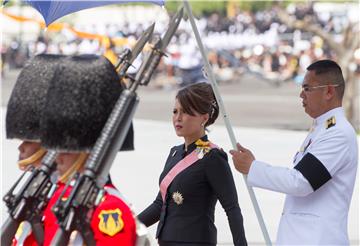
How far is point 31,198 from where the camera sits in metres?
3.24

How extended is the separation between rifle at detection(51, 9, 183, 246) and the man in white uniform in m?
1.16

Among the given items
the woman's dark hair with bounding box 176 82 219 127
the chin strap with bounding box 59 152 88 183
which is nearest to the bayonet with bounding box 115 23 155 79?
the chin strap with bounding box 59 152 88 183

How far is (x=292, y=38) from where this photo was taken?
36219 mm

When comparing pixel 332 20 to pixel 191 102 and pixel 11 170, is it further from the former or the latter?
pixel 191 102

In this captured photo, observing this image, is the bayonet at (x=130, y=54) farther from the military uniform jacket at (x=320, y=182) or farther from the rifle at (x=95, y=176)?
the military uniform jacket at (x=320, y=182)

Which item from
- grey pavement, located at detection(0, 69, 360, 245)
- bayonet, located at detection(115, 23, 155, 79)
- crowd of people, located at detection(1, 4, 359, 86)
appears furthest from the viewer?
crowd of people, located at detection(1, 4, 359, 86)

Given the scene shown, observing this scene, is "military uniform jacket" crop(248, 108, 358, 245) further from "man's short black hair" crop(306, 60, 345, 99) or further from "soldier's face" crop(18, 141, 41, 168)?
"soldier's face" crop(18, 141, 41, 168)

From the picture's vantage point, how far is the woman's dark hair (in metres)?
4.86

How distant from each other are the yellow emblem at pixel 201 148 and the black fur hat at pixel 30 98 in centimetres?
149

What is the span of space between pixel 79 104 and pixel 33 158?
16.0 inches

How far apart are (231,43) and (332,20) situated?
14.0 feet

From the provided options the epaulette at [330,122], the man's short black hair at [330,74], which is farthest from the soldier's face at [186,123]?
the epaulette at [330,122]

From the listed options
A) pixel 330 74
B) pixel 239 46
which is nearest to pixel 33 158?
pixel 330 74

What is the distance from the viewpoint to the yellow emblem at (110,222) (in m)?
3.23
